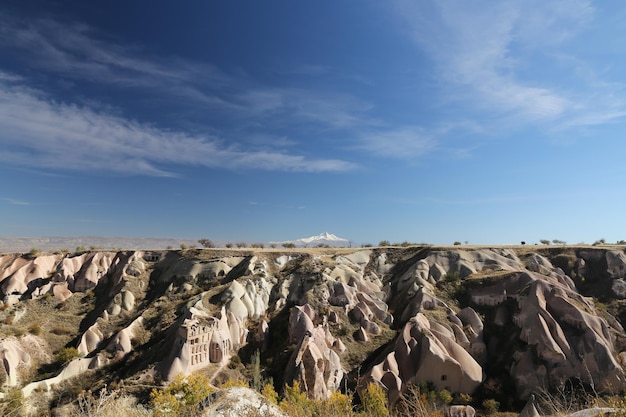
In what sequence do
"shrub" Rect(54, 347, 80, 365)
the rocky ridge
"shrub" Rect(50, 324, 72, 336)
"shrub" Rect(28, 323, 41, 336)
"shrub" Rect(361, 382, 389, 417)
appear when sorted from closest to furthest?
"shrub" Rect(361, 382, 389, 417) < the rocky ridge < "shrub" Rect(54, 347, 80, 365) < "shrub" Rect(28, 323, 41, 336) < "shrub" Rect(50, 324, 72, 336)

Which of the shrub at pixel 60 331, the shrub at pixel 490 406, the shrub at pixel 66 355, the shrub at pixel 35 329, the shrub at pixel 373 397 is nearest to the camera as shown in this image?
the shrub at pixel 373 397

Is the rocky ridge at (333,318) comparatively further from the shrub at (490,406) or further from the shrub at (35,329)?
the shrub at (490,406)

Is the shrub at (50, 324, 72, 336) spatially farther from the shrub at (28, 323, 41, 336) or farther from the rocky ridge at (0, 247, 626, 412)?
the shrub at (28, 323, 41, 336)

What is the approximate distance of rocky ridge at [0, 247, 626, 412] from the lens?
32.9 meters

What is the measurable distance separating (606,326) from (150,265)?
65.4 m

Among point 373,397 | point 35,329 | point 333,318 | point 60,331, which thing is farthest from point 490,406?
point 35,329

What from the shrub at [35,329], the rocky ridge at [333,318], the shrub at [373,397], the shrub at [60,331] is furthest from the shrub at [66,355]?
the shrub at [373,397]

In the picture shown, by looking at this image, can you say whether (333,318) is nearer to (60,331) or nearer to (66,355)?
(66,355)

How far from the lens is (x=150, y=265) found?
61969 millimetres

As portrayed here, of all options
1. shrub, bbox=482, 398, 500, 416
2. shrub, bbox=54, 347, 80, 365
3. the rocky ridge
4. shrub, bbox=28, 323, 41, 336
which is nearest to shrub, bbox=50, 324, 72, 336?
the rocky ridge

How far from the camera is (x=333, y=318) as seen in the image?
41.6 m

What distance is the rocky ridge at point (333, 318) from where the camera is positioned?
32938mm

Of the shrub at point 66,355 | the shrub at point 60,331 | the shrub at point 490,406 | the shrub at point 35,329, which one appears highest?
the shrub at point 35,329

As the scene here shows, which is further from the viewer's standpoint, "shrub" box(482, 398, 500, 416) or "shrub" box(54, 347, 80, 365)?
"shrub" box(54, 347, 80, 365)
